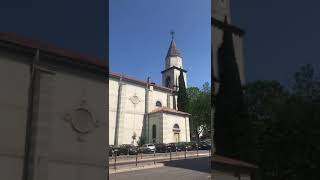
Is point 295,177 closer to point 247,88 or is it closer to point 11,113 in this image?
point 247,88

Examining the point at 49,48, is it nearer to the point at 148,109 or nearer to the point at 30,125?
the point at 30,125

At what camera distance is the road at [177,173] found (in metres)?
4.43

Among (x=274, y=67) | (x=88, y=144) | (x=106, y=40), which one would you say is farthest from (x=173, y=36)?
(x=274, y=67)

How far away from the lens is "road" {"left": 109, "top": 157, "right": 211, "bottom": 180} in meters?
4.43

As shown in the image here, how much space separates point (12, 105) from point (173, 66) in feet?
4.87

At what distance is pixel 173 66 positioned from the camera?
4.30 metres

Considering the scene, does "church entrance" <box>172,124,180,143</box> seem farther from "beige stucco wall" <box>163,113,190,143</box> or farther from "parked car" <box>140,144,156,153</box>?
"parked car" <box>140,144,156,153</box>

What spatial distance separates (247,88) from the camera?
17.3 feet

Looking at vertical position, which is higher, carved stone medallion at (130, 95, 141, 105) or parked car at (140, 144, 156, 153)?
carved stone medallion at (130, 95, 141, 105)

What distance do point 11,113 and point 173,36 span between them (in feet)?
5.31

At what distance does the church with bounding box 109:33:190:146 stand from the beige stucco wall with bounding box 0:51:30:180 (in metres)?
0.82

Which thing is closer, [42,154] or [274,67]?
[42,154]

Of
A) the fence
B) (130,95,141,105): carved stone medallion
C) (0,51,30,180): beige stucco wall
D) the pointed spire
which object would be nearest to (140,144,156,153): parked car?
the fence

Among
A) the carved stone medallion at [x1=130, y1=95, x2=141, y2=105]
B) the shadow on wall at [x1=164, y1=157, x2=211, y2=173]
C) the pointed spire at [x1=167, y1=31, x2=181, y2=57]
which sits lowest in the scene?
the shadow on wall at [x1=164, y1=157, x2=211, y2=173]
